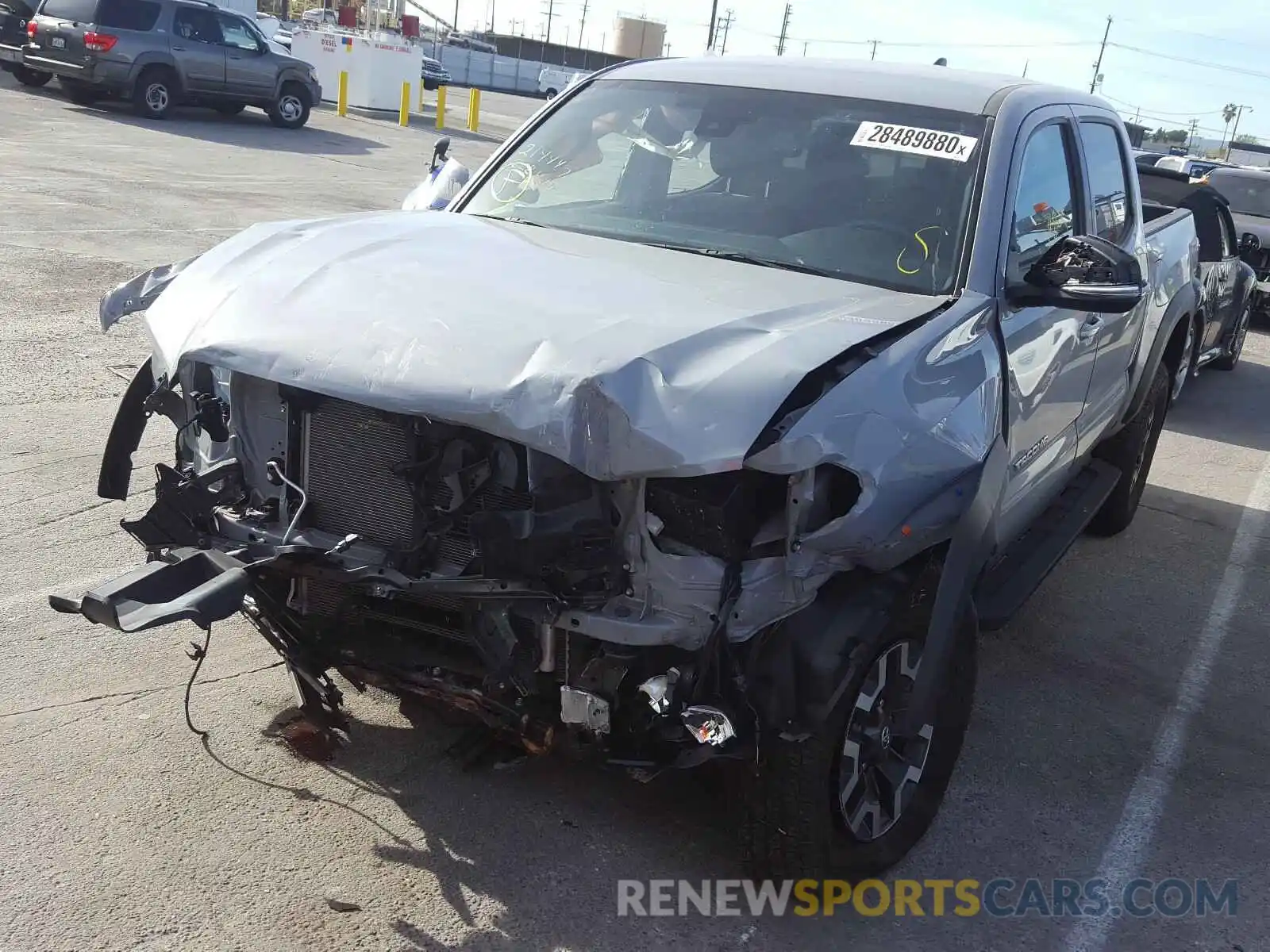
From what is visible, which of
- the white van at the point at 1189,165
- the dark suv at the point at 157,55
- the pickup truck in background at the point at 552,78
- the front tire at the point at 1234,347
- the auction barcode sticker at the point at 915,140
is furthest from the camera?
the pickup truck in background at the point at 552,78

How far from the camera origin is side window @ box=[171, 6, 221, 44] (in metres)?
21.0

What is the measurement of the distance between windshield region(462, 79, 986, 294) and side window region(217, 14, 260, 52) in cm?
1931

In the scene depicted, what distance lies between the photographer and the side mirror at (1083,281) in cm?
383

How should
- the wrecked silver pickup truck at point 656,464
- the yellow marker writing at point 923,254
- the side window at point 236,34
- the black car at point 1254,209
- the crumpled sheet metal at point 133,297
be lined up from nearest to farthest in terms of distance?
the wrecked silver pickup truck at point 656,464 < the crumpled sheet metal at point 133,297 < the yellow marker writing at point 923,254 < the black car at point 1254,209 < the side window at point 236,34

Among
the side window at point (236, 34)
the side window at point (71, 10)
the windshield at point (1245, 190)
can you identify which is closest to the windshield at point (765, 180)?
the windshield at point (1245, 190)

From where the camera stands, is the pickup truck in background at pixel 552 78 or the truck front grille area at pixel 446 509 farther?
the pickup truck in background at pixel 552 78

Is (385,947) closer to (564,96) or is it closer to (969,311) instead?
(969,311)

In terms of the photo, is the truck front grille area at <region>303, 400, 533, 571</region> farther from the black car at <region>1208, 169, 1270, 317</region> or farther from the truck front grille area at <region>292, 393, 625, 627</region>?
the black car at <region>1208, 169, 1270, 317</region>

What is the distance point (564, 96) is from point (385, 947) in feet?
10.8

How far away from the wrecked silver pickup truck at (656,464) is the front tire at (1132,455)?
2376 mm

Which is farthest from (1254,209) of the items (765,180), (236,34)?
(236,34)

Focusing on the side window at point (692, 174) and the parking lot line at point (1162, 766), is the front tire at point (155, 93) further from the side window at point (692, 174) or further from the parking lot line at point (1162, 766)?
the parking lot line at point (1162, 766)

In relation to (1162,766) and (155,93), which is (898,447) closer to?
(1162,766)

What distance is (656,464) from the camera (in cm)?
279
